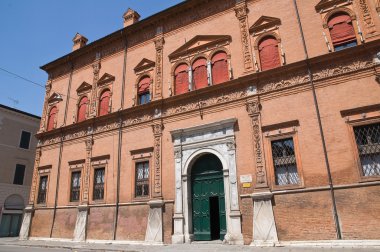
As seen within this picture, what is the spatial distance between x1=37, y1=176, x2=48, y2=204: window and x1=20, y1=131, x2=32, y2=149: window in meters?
9.11

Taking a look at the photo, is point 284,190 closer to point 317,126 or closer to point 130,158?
point 317,126

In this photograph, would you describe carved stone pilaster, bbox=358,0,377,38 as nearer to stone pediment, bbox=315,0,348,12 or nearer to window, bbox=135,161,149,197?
stone pediment, bbox=315,0,348,12

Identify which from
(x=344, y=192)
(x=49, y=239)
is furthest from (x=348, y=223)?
(x=49, y=239)

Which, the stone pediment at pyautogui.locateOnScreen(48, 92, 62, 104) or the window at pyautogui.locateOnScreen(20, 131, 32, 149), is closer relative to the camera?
the stone pediment at pyautogui.locateOnScreen(48, 92, 62, 104)

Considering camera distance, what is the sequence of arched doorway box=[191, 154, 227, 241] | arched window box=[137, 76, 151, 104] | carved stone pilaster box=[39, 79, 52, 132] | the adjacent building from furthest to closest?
the adjacent building < carved stone pilaster box=[39, 79, 52, 132] < arched window box=[137, 76, 151, 104] < arched doorway box=[191, 154, 227, 241]

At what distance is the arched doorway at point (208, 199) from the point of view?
12.5m

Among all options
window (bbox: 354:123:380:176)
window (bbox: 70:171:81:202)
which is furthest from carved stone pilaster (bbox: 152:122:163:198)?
window (bbox: 354:123:380:176)

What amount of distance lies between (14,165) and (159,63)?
57.0ft

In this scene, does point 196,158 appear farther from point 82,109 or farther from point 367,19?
point 82,109

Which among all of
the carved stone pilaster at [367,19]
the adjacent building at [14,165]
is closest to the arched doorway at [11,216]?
the adjacent building at [14,165]

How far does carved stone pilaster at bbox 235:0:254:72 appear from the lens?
43.1 ft

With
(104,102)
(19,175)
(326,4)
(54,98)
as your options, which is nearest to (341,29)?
(326,4)

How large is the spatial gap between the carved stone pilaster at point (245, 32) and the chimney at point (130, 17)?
7135mm

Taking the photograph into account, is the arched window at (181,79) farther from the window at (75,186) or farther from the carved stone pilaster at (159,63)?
the window at (75,186)
